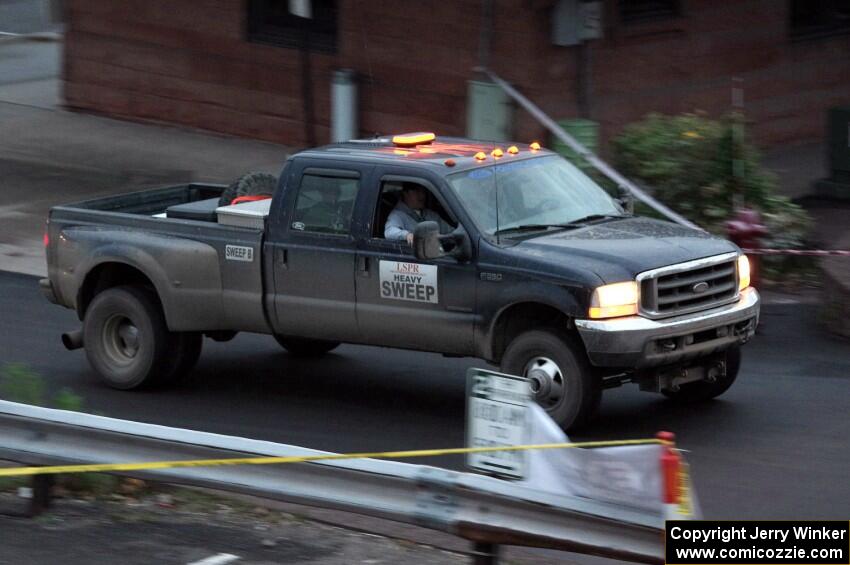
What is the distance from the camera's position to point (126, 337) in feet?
35.2

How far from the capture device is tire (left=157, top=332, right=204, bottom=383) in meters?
10.6

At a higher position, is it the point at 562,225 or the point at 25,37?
the point at 25,37

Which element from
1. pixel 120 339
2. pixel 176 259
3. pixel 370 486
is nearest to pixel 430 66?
pixel 120 339

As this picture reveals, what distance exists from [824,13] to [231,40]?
8782 mm

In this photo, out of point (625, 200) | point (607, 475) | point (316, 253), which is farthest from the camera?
point (625, 200)

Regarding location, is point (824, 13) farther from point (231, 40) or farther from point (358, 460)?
point (358, 460)

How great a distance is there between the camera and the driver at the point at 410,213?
9477 millimetres

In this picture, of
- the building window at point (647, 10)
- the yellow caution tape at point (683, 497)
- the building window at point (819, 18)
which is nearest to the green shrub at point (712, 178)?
the building window at point (647, 10)

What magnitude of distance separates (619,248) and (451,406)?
182 centimetres

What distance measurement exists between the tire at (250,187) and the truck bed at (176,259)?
388 millimetres

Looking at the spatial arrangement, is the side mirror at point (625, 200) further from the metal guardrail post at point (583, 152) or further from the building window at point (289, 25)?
the building window at point (289, 25)

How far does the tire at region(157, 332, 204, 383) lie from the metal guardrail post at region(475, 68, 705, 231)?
4.31 m

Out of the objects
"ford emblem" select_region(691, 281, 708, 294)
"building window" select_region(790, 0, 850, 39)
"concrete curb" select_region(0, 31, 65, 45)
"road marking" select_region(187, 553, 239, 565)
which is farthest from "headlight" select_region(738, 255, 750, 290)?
"concrete curb" select_region(0, 31, 65, 45)

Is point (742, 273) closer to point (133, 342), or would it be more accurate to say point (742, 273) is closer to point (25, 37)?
point (133, 342)
